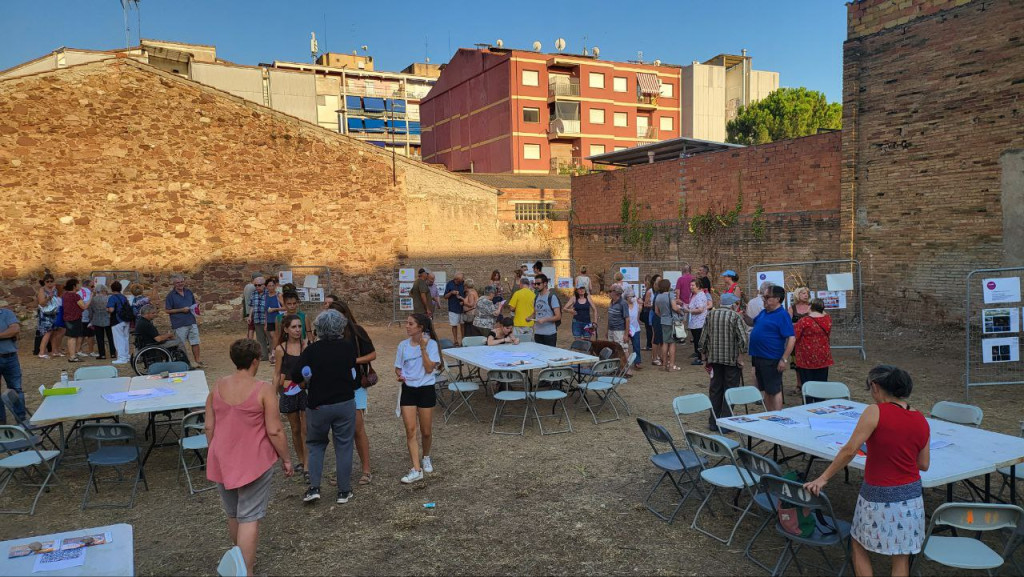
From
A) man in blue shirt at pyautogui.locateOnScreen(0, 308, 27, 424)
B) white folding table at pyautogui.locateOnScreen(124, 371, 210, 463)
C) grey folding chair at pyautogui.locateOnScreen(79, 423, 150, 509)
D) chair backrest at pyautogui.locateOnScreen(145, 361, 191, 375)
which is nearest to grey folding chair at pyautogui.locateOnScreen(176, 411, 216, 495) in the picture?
white folding table at pyautogui.locateOnScreen(124, 371, 210, 463)

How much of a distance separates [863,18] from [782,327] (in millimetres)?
9159

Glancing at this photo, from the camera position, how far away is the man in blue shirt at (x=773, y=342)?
20.4ft

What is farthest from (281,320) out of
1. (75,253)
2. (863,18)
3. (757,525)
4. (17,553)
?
(863,18)

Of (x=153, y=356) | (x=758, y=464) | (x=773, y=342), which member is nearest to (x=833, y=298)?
(x=773, y=342)

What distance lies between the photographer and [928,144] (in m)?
11.0

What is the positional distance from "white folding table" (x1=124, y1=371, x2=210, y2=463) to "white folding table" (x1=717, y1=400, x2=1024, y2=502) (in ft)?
→ 15.2

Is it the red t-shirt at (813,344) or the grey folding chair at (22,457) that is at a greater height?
the red t-shirt at (813,344)

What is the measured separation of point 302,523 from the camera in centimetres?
478

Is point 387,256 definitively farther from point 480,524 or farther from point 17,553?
point 17,553

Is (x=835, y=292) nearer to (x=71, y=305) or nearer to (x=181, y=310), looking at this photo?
(x=181, y=310)

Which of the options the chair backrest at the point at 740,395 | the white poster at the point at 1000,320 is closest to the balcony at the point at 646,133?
the white poster at the point at 1000,320

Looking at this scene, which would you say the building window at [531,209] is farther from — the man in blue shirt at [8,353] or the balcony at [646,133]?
the man in blue shirt at [8,353]

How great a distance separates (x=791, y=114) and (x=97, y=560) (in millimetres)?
38855

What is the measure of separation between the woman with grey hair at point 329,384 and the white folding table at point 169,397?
1.31 m
